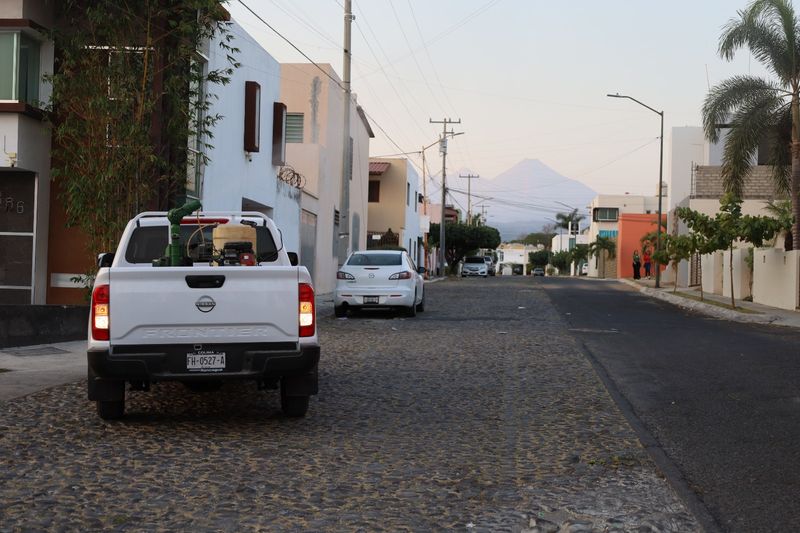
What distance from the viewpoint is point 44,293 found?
685 inches

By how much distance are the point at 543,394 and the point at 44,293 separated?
10.6 metres

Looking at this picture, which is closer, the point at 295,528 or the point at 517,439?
the point at 295,528

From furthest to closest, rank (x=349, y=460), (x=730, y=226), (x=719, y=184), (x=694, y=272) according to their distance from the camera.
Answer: (x=719, y=184), (x=694, y=272), (x=730, y=226), (x=349, y=460)

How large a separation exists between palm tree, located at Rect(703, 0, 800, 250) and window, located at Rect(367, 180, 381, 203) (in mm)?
28295

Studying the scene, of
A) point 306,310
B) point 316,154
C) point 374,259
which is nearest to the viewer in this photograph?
point 306,310

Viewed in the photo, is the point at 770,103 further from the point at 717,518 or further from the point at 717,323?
the point at 717,518

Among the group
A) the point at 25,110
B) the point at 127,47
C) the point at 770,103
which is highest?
the point at 770,103

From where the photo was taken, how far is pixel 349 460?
7.08m

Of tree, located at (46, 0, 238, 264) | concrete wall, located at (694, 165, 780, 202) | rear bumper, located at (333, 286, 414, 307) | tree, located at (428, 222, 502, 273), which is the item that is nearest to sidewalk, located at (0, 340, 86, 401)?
tree, located at (46, 0, 238, 264)

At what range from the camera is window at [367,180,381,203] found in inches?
2282

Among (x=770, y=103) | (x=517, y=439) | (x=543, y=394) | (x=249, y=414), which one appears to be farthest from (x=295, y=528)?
(x=770, y=103)

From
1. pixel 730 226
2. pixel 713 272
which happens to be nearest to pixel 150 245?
pixel 730 226

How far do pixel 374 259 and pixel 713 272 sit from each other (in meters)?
21.1

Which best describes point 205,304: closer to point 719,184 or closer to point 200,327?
point 200,327
